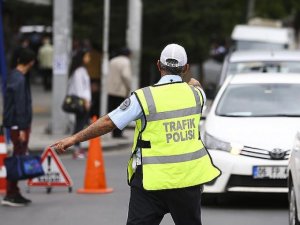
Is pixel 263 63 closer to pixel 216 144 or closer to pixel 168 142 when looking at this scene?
pixel 216 144

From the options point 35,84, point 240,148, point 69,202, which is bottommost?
point 35,84

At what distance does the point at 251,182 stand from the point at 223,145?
0.49 metres

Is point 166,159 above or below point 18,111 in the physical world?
above

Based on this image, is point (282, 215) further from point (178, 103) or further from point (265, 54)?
point (265, 54)

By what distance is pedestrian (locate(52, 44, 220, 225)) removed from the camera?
6535 mm

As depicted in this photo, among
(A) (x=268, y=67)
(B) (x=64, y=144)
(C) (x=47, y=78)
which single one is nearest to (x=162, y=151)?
(B) (x=64, y=144)

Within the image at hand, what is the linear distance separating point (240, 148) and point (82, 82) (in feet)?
19.8

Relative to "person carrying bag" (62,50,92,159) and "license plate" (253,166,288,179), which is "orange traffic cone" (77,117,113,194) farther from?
"person carrying bag" (62,50,92,159)

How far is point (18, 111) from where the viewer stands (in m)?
11.2

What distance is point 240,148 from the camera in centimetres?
1081

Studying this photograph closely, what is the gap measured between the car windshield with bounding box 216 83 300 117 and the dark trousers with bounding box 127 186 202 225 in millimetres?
5210

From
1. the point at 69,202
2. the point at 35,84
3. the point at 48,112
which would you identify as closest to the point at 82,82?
the point at 69,202

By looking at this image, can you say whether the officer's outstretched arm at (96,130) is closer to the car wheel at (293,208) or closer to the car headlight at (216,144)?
the car wheel at (293,208)

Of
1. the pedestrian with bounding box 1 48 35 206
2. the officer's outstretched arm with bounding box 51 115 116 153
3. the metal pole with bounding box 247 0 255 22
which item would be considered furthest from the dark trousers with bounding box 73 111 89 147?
the metal pole with bounding box 247 0 255 22
